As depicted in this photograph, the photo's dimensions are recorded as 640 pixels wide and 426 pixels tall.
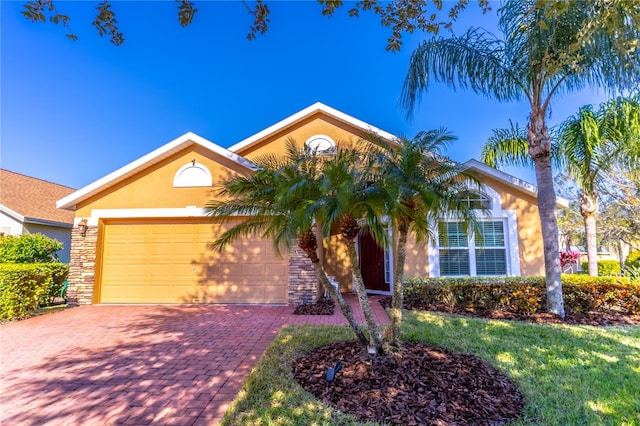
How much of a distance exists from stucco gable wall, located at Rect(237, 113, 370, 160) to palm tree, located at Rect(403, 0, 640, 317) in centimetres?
492

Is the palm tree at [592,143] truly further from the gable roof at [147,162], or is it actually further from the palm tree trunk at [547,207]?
the gable roof at [147,162]

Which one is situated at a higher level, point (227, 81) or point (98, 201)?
point (227, 81)

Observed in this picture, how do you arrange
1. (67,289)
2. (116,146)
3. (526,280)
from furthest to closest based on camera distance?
1. (116,146)
2. (67,289)
3. (526,280)

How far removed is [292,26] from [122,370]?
8.69 m

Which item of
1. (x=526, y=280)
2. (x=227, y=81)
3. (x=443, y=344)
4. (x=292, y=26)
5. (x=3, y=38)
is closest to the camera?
(x=443, y=344)

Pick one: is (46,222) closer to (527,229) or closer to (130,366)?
(130,366)

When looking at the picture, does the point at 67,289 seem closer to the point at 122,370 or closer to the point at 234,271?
the point at 234,271

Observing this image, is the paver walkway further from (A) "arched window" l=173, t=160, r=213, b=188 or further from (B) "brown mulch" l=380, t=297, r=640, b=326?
(A) "arched window" l=173, t=160, r=213, b=188

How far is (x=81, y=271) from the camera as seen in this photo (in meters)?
10.2

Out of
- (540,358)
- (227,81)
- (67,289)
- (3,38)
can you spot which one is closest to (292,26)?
(227,81)

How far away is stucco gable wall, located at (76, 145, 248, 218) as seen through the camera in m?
10.6

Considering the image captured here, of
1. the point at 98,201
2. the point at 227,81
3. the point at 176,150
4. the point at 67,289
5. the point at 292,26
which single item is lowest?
the point at 67,289

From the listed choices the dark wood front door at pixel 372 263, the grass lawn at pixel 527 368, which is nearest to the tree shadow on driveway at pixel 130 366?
the grass lawn at pixel 527 368

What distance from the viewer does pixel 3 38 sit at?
7895 millimetres
